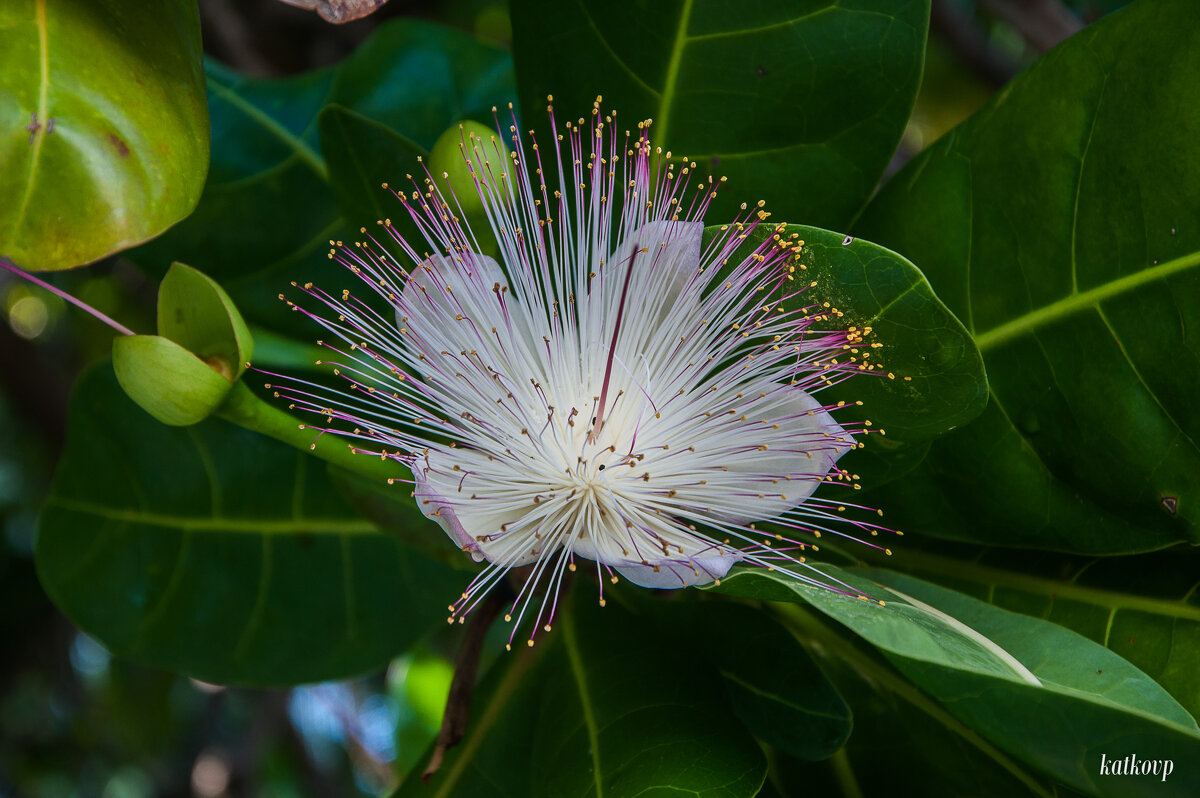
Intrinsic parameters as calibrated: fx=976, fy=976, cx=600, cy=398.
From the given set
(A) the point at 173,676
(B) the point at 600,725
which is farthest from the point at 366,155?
(A) the point at 173,676

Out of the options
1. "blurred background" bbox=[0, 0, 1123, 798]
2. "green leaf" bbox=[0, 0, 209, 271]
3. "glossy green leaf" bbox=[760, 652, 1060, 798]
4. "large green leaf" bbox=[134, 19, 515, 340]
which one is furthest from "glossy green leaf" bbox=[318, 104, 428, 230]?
"blurred background" bbox=[0, 0, 1123, 798]

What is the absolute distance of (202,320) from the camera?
97cm

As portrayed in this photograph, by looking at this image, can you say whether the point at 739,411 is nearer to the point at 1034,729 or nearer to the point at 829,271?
the point at 829,271

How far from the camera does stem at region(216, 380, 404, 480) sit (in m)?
0.98

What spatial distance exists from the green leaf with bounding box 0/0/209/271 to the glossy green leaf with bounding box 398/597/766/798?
0.67 metres

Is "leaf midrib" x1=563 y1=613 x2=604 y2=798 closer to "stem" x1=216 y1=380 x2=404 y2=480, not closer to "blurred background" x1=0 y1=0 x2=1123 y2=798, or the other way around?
"stem" x1=216 y1=380 x2=404 y2=480

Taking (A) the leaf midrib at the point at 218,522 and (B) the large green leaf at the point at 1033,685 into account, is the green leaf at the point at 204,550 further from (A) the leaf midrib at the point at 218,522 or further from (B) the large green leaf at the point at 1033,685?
(B) the large green leaf at the point at 1033,685

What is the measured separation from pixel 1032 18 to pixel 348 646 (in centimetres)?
202

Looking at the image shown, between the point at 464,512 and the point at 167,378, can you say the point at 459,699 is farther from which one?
the point at 167,378

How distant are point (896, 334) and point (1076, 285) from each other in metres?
0.27

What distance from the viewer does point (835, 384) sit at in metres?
0.96

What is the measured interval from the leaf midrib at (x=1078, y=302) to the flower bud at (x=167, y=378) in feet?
2.74

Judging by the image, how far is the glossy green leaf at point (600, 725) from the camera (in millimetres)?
976

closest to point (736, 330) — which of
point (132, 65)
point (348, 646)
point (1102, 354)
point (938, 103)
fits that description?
point (1102, 354)
